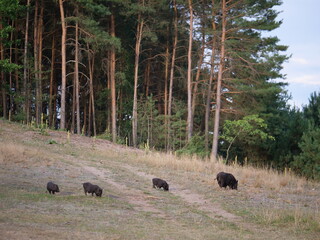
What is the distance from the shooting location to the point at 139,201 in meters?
14.5

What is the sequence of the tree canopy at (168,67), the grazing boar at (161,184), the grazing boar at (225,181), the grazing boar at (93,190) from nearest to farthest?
the grazing boar at (93,190), the grazing boar at (161,184), the grazing boar at (225,181), the tree canopy at (168,67)

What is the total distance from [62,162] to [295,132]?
23000 millimetres

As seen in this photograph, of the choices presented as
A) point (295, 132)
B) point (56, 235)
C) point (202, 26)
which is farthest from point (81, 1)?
point (56, 235)

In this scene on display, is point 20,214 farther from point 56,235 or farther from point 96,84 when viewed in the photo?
point 96,84

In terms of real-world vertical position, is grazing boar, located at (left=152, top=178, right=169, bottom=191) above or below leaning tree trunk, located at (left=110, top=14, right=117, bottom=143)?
below

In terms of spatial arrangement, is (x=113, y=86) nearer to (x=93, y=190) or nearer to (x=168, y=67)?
(x=168, y=67)

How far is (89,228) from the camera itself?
9703 millimetres

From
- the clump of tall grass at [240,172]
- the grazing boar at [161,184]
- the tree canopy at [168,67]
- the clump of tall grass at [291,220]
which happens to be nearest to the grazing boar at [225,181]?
the clump of tall grass at [240,172]

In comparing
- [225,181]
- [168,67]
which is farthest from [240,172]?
[168,67]

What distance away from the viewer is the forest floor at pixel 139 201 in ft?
32.7

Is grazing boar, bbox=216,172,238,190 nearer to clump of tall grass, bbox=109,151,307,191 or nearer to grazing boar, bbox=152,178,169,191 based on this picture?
clump of tall grass, bbox=109,151,307,191

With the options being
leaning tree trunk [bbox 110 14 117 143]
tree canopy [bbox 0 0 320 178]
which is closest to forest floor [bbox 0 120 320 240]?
tree canopy [bbox 0 0 320 178]

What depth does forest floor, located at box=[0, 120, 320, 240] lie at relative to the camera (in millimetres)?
9961

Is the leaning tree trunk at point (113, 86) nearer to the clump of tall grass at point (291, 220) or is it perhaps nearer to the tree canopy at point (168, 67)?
the tree canopy at point (168, 67)
